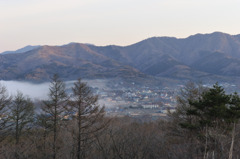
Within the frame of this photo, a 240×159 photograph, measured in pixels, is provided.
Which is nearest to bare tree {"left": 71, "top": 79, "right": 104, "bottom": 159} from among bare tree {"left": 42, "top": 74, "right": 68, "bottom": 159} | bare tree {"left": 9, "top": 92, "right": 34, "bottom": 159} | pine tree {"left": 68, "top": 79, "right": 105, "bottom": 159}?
pine tree {"left": 68, "top": 79, "right": 105, "bottom": 159}

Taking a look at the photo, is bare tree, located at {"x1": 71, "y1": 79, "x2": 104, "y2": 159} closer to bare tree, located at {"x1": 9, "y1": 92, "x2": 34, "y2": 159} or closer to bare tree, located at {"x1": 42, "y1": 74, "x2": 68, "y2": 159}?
bare tree, located at {"x1": 42, "y1": 74, "x2": 68, "y2": 159}

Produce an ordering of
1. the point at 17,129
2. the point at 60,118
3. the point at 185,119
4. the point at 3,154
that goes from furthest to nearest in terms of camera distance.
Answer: the point at 17,129, the point at 185,119, the point at 60,118, the point at 3,154

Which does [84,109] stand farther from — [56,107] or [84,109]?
[56,107]

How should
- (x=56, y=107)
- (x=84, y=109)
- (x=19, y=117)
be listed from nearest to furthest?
(x=84, y=109), (x=56, y=107), (x=19, y=117)

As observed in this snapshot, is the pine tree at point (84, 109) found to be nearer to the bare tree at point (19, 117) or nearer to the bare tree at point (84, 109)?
the bare tree at point (84, 109)

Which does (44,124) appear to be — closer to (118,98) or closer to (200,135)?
(200,135)

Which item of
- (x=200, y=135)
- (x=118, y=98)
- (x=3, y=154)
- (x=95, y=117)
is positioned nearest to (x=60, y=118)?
(x=95, y=117)

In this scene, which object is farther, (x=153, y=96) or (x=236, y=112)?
(x=153, y=96)

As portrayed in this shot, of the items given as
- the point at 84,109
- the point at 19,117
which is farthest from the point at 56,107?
the point at 19,117

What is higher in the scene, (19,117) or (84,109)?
(84,109)

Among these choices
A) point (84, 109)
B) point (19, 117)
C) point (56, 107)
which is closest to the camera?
point (84, 109)

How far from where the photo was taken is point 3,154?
2181 centimetres

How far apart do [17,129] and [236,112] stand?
22058 mm

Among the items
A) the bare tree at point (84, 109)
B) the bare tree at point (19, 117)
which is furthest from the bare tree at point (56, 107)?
the bare tree at point (19, 117)
